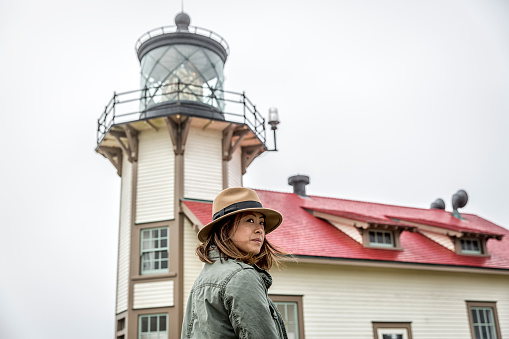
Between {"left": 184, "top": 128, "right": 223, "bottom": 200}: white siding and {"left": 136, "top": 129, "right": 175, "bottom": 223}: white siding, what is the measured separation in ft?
1.49

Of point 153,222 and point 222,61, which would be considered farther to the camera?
point 222,61

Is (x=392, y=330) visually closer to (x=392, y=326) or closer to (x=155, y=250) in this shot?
(x=392, y=326)

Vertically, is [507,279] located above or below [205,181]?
below

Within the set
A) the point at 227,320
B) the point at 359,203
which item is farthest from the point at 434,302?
the point at 227,320

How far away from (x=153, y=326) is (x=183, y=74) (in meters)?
7.28

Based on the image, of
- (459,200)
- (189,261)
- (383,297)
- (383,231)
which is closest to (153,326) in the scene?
(189,261)

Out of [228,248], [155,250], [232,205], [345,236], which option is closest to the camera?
[228,248]

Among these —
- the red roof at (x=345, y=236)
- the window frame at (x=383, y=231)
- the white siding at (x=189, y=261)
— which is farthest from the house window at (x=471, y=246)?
the white siding at (x=189, y=261)

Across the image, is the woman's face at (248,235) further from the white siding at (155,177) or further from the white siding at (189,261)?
the white siding at (155,177)

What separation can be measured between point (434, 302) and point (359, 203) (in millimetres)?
5429

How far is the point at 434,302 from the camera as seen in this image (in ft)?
53.1

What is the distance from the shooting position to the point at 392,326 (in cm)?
1538

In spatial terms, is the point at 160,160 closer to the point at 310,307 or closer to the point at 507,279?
the point at 310,307

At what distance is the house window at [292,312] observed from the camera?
14.2 metres
